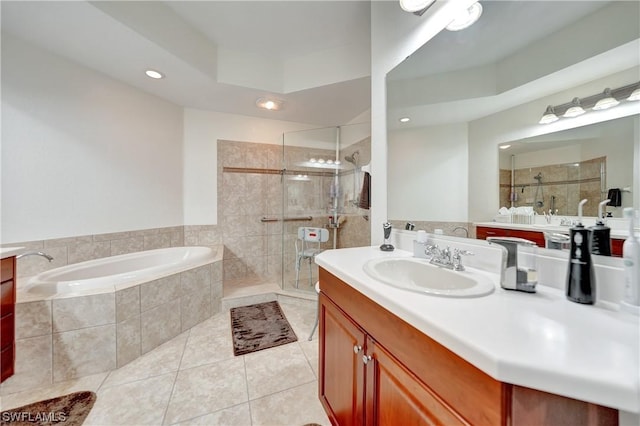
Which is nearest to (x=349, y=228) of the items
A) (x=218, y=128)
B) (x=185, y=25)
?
(x=218, y=128)

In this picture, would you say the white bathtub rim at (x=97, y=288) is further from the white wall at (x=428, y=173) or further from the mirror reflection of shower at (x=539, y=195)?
the mirror reflection of shower at (x=539, y=195)

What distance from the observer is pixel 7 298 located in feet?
4.54

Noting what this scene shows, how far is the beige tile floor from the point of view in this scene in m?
1.27

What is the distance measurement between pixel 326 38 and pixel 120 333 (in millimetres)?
2866

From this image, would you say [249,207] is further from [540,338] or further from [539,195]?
[540,338]

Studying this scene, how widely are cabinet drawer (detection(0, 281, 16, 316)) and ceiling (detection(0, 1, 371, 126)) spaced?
172cm

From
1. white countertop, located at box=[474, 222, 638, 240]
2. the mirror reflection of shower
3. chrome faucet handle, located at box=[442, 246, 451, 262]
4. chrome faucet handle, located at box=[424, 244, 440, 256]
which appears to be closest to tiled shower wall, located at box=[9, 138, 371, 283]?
chrome faucet handle, located at box=[424, 244, 440, 256]

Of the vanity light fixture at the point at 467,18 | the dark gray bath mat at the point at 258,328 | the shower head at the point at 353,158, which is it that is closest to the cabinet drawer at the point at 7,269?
the dark gray bath mat at the point at 258,328

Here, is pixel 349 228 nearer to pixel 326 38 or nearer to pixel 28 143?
pixel 326 38

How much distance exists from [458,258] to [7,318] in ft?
8.17

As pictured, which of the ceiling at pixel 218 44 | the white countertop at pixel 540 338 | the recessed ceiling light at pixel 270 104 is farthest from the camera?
the recessed ceiling light at pixel 270 104

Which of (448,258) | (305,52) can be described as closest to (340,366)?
(448,258)

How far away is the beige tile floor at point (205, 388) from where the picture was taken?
4.15ft

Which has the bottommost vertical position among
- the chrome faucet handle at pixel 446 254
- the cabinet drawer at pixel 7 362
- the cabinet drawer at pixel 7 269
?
the cabinet drawer at pixel 7 362
